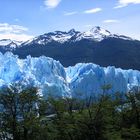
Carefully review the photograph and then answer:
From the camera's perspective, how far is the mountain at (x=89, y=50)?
14250 cm

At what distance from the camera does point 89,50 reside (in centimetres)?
15850

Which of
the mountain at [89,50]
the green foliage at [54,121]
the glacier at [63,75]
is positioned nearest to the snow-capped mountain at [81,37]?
the mountain at [89,50]

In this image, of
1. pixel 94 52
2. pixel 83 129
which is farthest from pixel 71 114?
pixel 94 52

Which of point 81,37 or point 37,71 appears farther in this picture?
point 81,37

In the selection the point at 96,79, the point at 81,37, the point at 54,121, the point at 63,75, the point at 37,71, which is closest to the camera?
the point at 54,121

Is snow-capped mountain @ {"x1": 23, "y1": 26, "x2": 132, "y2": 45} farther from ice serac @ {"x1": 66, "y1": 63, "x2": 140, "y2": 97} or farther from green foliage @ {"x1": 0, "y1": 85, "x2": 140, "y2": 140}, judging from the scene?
green foliage @ {"x1": 0, "y1": 85, "x2": 140, "y2": 140}

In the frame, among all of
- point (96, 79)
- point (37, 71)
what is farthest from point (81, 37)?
point (37, 71)

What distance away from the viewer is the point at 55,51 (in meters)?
162

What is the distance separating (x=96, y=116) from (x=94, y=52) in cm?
12932

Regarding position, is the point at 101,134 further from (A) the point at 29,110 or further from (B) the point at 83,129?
(A) the point at 29,110

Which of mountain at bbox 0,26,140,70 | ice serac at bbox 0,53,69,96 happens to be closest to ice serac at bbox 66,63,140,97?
ice serac at bbox 0,53,69,96

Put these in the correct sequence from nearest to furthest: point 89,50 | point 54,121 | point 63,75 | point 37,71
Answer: point 54,121
point 37,71
point 63,75
point 89,50

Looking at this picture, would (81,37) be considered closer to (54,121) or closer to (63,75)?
(63,75)

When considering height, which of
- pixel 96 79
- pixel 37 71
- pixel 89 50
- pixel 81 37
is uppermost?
pixel 81 37
